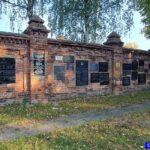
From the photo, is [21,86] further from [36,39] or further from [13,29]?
[13,29]

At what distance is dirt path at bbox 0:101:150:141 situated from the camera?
8708 millimetres

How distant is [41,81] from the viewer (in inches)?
590

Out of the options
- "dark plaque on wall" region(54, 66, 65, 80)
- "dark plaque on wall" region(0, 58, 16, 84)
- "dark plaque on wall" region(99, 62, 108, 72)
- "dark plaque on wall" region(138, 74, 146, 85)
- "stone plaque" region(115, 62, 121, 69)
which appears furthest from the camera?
"dark plaque on wall" region(138, 74, 146, 85)

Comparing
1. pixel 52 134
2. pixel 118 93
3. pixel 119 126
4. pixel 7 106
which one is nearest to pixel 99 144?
pixel 52 134

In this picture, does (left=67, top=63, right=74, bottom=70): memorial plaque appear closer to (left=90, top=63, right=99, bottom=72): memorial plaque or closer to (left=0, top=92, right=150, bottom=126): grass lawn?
(left=90, top=63, right=99, bottom=72): memorial plaque

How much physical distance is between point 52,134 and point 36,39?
7071mm

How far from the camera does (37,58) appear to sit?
48.8 feet

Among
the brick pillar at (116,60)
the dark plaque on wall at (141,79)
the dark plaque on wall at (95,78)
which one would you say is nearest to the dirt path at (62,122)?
the dark plaque on wall at (95,78)

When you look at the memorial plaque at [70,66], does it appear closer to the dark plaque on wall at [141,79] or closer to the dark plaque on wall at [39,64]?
the dark plaque on wall at [39,64]

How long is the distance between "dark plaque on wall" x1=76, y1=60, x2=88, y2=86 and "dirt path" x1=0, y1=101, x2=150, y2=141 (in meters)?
4.02

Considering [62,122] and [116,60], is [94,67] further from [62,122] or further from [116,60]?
[62,122]

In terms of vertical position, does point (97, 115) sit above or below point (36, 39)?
below

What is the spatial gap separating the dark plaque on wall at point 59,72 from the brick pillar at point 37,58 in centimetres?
91

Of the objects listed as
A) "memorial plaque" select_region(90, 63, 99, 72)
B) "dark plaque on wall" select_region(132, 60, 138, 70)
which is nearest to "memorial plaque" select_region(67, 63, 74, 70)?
"memorial plaque" select_region(90, 63, 99, 72)
